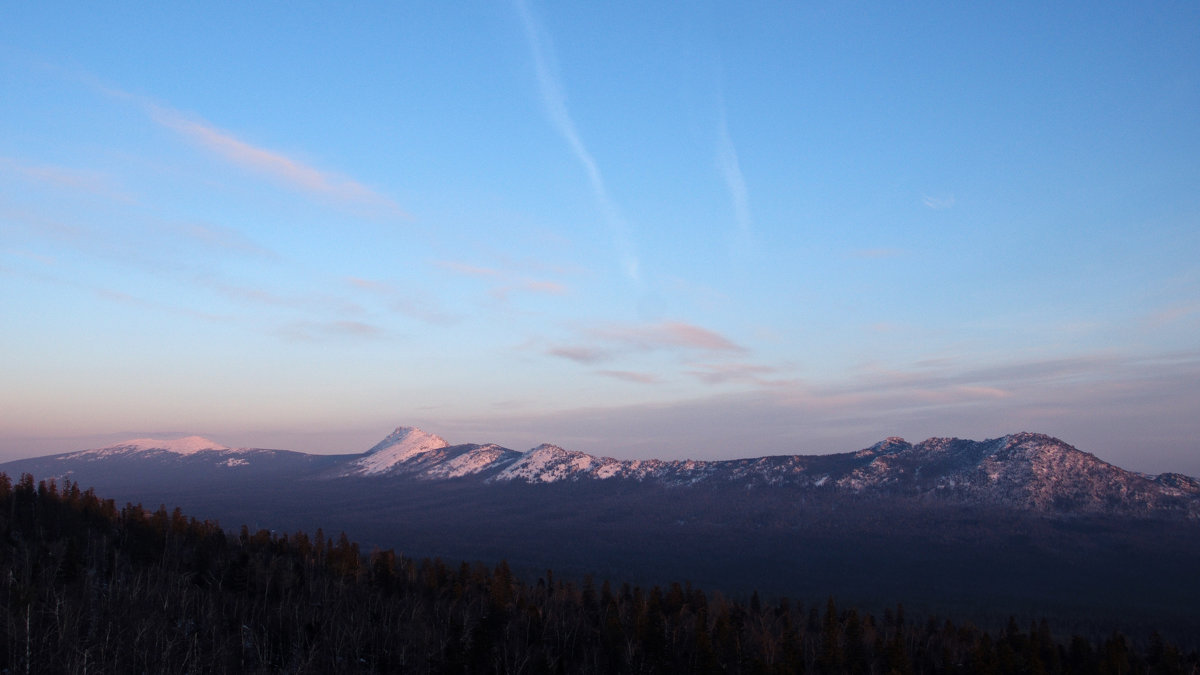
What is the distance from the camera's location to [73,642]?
60000 millimetres

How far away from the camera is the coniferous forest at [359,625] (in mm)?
67938

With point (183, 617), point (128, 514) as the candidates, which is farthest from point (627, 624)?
point (128, 514)

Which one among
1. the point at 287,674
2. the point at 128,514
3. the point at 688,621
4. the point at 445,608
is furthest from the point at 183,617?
the point at 128,514

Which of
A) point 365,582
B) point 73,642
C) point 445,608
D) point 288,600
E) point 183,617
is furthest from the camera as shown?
point 365,582

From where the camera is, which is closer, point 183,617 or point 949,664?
point 183,617

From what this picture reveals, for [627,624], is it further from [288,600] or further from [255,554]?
[255,554]

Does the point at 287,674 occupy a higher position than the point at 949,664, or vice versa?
the point at 287,674

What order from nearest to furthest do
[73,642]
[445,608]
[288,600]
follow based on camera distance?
[73,642]
[288,600]
[445,608]

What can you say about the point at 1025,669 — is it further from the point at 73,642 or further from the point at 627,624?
the point at 73,642

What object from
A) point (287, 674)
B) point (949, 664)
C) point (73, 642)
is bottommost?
point (949, 664)

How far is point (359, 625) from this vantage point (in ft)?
277

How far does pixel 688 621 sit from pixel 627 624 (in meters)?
10.7

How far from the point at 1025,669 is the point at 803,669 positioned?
23.9m

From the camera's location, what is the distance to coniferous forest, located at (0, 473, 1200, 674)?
67.9 m
